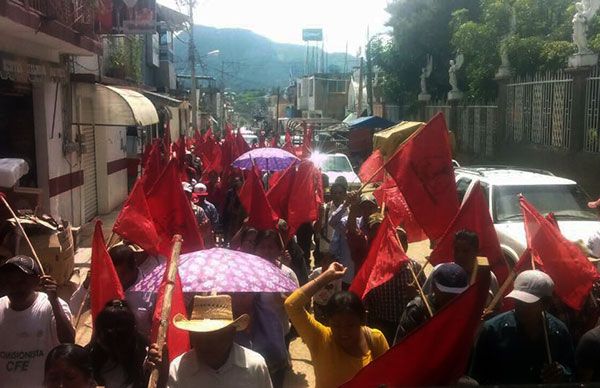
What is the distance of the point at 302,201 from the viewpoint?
802 cm

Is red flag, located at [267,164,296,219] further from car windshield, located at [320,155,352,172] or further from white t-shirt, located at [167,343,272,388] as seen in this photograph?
car windshield, located at [320,155,352,172]

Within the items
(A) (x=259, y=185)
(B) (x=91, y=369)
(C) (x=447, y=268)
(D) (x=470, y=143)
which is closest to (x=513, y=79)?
(D) (x=470, y=143)

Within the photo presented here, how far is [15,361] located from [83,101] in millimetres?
11057

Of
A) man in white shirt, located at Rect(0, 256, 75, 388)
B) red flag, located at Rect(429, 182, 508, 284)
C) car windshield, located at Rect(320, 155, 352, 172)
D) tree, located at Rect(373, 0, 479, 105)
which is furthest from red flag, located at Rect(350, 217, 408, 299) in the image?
tree, located at Rect(373, 0, 479, 105)

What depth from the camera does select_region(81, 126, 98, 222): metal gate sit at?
14431 millimetres

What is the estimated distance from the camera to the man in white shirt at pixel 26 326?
3734 millimetres

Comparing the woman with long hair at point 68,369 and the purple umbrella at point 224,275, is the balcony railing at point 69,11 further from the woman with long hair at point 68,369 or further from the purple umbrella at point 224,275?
Answer: the woman with long hair at point 68,369

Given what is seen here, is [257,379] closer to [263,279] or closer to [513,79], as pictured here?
[263,279]

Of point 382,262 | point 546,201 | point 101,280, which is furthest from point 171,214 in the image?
point 546,201

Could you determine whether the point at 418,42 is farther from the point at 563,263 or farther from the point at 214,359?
the point at 214,359

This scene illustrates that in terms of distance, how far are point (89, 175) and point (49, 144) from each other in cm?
399

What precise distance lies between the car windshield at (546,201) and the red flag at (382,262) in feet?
14.0

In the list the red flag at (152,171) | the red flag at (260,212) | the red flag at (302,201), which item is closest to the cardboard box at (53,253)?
the red flag at (152,171)

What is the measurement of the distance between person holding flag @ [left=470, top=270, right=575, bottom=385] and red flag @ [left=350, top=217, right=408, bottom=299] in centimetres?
111
